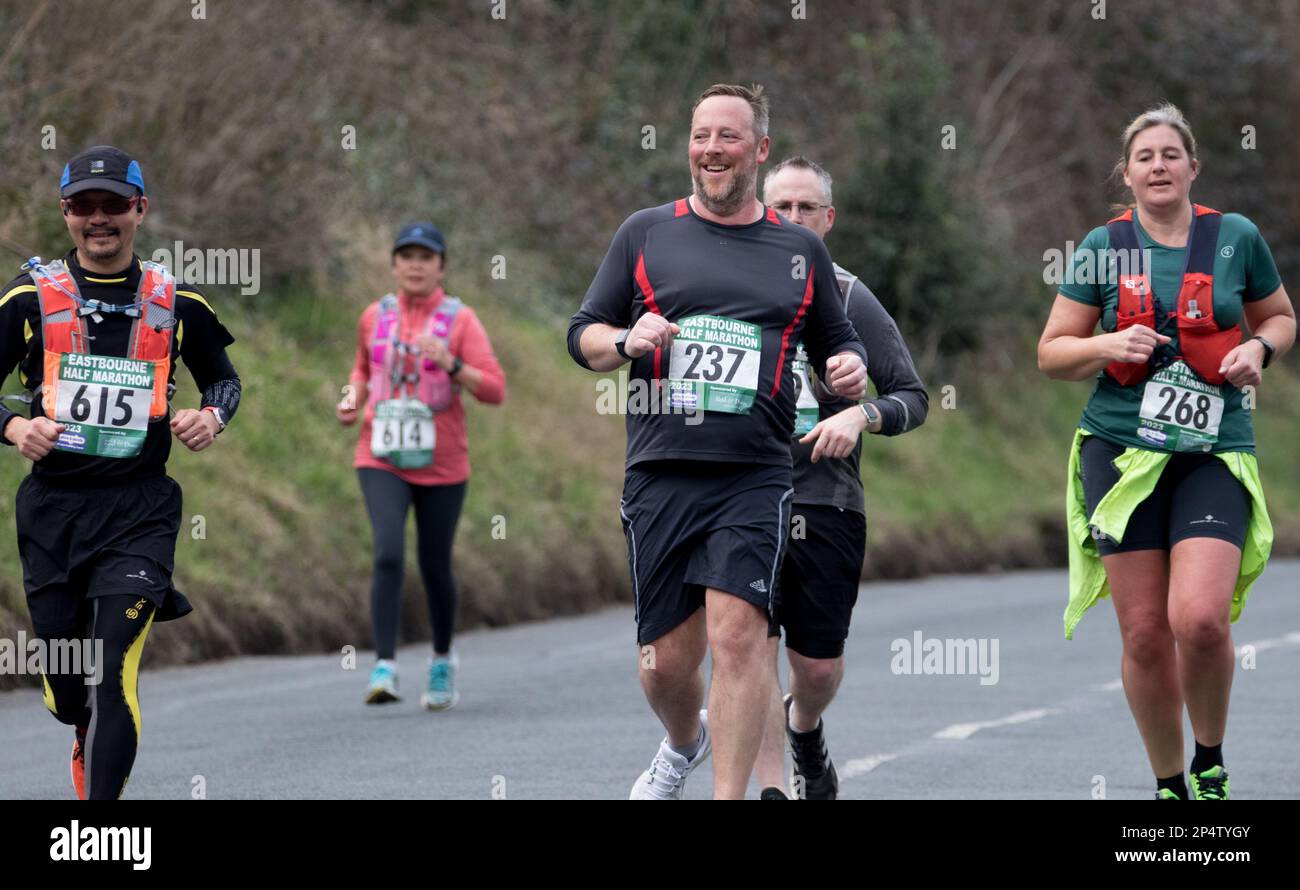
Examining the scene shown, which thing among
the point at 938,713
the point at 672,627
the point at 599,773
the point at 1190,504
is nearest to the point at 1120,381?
the point at 1190,504

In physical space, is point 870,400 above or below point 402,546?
above

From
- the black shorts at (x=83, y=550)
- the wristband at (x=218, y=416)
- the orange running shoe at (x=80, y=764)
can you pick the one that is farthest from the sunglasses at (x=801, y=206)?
the orange running shoe at (x=80, y=764)

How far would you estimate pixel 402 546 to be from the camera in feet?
37.0

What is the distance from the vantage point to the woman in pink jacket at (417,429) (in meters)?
11.2

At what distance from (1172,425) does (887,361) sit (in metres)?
0.95

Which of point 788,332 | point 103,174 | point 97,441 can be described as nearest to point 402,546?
point 97,441

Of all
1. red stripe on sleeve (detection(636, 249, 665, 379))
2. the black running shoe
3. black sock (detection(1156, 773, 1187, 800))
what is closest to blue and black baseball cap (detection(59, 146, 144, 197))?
red stripe on sleeve (detection(636, 249, 665, 379))

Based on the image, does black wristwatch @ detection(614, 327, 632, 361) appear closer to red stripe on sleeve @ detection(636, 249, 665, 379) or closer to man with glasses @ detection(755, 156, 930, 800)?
red stripe on sleeve @ detection(636, 249, 665, 379)

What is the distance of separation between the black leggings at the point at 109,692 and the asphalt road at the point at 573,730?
63.8 inches

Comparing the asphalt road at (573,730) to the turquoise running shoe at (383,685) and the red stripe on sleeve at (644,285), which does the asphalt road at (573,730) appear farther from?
the red stripe on sleeve at (644,285)

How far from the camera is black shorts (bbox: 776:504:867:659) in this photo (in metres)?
7.49

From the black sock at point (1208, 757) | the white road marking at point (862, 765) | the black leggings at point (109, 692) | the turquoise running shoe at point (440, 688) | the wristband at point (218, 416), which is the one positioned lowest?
the white road marking at point (862, 765)

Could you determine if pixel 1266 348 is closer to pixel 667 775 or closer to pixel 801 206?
pixel 801 206
